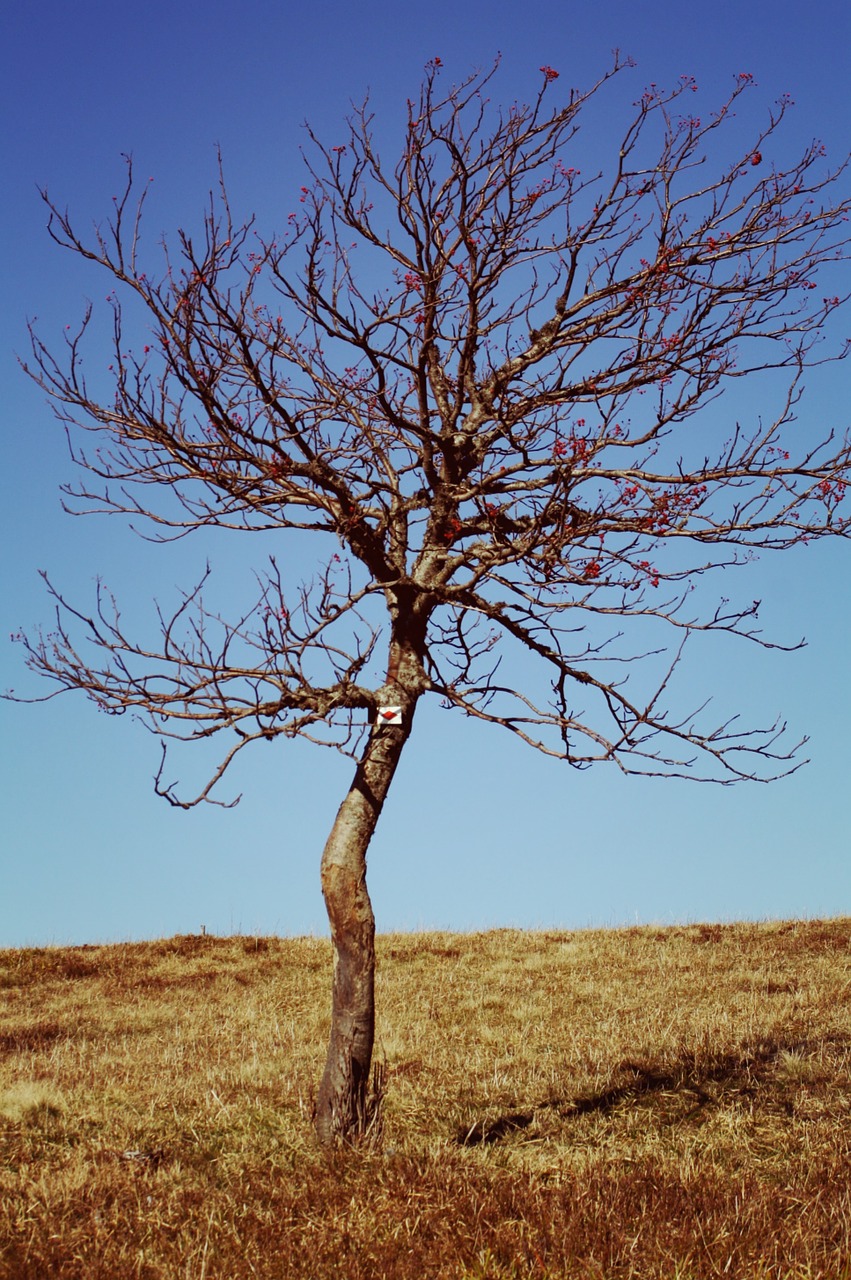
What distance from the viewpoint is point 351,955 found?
8555mm

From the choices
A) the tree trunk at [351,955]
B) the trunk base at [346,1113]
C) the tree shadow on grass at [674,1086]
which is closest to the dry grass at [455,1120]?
the tree shadow on grass at [674,1086]

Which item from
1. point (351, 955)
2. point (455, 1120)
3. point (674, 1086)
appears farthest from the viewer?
point (674, 1086)

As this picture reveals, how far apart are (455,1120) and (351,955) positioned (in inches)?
84.3

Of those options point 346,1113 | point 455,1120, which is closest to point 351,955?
point 346,1113

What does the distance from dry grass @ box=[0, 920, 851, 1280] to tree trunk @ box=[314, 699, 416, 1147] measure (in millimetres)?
396

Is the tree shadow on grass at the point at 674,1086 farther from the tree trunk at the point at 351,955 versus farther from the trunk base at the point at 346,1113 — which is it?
the tree trunk at the point at 351,955

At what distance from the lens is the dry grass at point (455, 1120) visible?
6.15 m

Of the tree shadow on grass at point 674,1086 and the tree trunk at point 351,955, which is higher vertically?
the tree trunk at point 351,955

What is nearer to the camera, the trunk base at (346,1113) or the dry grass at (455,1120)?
the dry grass at (455,1120)

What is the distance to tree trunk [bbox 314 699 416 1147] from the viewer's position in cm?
841

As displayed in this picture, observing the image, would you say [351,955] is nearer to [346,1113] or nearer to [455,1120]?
[346,1113]

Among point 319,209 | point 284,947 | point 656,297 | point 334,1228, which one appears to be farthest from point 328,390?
point 284,947

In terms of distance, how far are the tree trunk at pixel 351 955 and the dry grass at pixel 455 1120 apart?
40cm

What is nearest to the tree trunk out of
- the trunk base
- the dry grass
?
the trunk base
